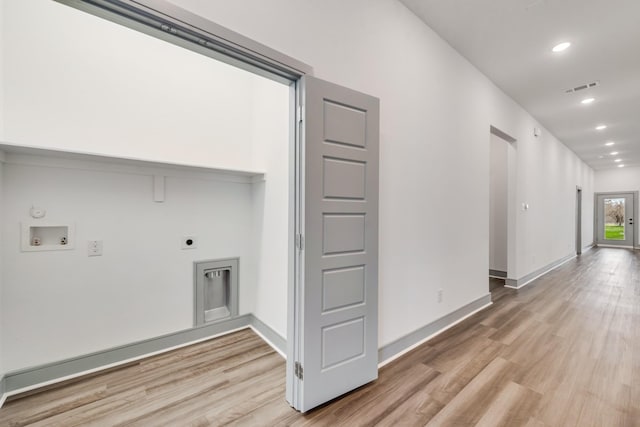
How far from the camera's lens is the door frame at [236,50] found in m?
1.23

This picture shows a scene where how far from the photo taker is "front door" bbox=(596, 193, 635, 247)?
1018 cm

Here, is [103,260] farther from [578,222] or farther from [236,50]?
[578,222]

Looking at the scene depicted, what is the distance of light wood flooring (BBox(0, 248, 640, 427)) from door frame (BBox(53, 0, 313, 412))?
1.44 feet

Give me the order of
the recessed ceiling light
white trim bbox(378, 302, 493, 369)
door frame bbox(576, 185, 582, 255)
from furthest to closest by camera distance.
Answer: door frame bbox(576, 185, 582, 255)
the recessed ceiling light
white trim bbox(378, 302, 493, 369)

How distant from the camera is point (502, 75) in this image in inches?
146

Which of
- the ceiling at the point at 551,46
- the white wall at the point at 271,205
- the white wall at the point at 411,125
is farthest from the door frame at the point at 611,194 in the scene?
the white wall at the point at 271,205

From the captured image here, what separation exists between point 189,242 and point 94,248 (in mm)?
738

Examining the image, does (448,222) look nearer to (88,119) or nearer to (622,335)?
(622,335)

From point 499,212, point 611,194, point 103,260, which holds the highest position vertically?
point 611,194

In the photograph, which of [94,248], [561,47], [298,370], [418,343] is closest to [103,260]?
[94,248]

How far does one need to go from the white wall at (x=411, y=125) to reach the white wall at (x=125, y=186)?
0.80 meters

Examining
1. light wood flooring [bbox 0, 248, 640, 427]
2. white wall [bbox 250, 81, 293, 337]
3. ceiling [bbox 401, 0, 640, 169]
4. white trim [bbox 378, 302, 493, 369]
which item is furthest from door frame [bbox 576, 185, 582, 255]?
white wall [bbox 250, 81, 293, 337]

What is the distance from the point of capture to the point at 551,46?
3057 millimetres

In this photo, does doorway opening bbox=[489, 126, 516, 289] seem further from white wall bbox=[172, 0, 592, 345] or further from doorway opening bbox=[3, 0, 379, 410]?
doorway opening bbox=[3, 0, 379, 410]
